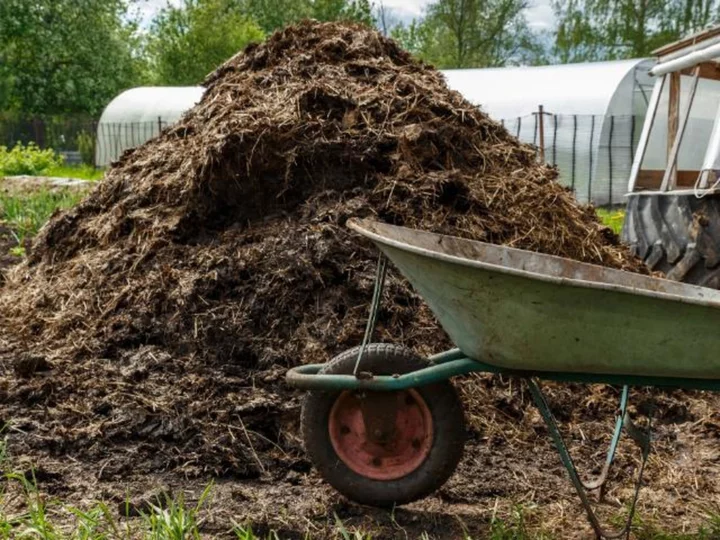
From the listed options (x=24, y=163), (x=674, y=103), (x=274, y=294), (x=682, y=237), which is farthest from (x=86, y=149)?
(x=274, y=294)

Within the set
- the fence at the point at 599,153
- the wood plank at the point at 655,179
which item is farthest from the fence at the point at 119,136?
the wood plank at the point at 655,179

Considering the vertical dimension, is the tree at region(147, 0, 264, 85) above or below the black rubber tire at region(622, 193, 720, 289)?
above

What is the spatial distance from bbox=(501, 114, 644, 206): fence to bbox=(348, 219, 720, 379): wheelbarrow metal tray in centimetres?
1153

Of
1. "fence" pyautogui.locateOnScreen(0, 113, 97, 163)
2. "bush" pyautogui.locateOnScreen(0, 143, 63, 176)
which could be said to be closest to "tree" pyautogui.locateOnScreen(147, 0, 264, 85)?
"fence" pyautogui.locateOnScreen(0, 113, 97, 163)

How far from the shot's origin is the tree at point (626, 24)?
29.1 m

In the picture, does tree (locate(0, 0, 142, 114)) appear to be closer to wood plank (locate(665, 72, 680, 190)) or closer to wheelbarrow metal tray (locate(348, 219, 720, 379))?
wood plank (locate(665, 72, 680, 190))


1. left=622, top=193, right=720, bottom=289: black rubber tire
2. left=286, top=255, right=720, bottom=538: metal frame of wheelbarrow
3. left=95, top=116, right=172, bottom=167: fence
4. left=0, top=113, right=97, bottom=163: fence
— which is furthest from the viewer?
left=0, top=113, right=97, bottom=163: fence

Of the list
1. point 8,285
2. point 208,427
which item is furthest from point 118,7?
point 208,427

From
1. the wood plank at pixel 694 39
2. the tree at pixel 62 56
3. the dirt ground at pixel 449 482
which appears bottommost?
the dirt ground at pixel 449 482

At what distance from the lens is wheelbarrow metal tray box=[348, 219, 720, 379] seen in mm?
2229

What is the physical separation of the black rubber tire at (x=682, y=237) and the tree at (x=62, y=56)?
93.4ft

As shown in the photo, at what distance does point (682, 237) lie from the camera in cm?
496

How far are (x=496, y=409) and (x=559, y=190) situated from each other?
1339 millimetres

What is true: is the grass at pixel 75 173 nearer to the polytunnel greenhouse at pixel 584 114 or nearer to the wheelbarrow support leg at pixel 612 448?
the polytunnel greenhouse at pixel 584 114
